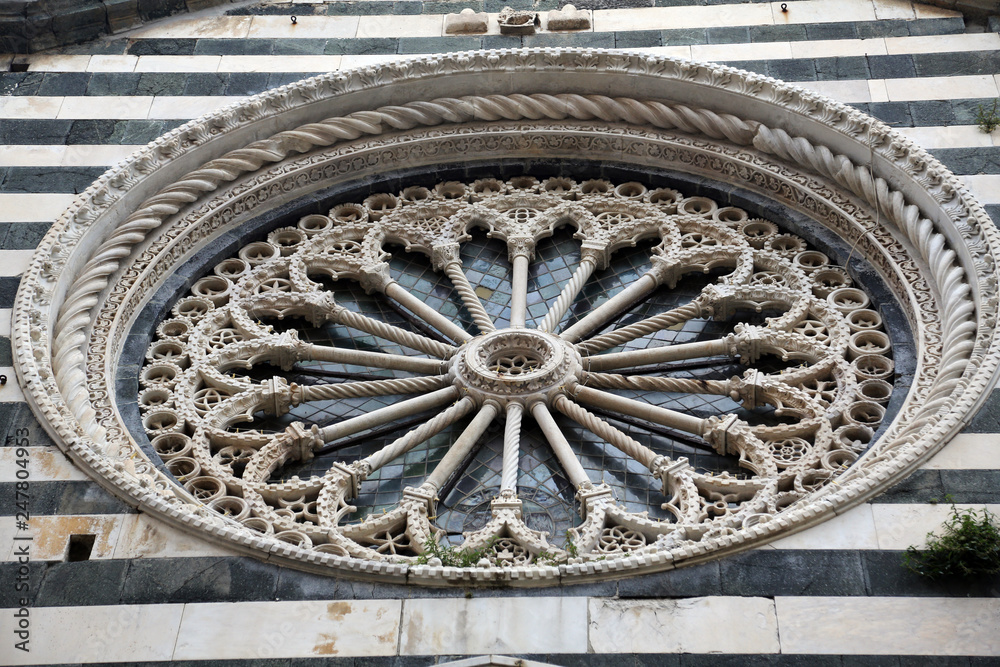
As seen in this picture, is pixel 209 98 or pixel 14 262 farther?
pixel 209 98

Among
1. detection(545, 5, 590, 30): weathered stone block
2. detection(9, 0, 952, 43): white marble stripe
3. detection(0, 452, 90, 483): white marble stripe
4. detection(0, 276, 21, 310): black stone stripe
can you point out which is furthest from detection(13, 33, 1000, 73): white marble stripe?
detection(0, 452, 90, 483): white marble stripe

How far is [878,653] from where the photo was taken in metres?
8.88

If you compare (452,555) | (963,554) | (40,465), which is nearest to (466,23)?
(40,465)

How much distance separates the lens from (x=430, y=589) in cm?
944

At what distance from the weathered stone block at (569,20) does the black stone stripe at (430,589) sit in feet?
21.1

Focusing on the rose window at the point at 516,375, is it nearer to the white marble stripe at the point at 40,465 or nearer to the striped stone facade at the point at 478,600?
the striped stone facade at the point at 478,600

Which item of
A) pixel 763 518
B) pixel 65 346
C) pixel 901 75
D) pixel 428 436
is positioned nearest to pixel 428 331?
pixel 428 436

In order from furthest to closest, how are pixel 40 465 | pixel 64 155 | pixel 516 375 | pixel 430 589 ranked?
pixel 64 155 → pixel 516 375 → pixel 40 465 → pixel 430 589

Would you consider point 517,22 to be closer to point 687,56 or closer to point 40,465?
point 687,56

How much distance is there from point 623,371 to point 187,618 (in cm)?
424

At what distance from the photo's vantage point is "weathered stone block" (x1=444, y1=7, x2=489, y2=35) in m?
14.4

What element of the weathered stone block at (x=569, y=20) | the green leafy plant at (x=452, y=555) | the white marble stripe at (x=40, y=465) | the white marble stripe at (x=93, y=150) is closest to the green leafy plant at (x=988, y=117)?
the white marble stripe at (x=93, y=150)

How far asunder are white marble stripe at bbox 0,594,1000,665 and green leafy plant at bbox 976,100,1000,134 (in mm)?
4827

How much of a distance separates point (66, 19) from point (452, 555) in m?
7.19
